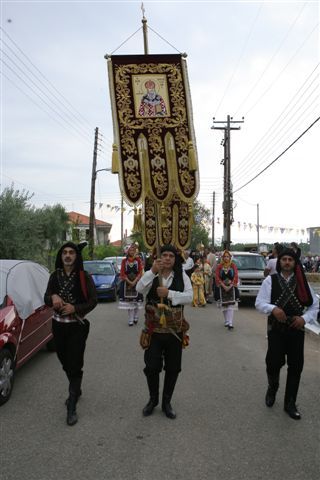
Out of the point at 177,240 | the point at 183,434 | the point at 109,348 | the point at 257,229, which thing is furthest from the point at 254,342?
the point at 257,229

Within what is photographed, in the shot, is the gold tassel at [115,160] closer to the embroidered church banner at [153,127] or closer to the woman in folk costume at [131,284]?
the embroidered church banner at [153,127]

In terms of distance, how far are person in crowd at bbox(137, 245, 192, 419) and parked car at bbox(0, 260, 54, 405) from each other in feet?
5.40

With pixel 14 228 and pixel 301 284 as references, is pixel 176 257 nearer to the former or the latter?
pixel 301 284

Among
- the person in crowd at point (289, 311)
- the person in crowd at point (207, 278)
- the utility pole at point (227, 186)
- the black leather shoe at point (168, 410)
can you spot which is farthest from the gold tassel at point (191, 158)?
the utility pole at point (227, 186)

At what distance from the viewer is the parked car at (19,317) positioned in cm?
501

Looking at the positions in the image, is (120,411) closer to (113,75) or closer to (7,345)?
(7,345)

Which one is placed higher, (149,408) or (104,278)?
(104,278)

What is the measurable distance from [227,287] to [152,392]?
18.3 ft

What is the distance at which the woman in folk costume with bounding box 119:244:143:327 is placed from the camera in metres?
10.5

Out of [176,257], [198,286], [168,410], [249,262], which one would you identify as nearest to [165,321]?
[176,257]

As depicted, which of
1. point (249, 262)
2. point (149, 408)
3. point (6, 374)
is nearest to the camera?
point (149, 408)

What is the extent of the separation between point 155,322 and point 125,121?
2.41m

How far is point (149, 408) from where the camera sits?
4613mm

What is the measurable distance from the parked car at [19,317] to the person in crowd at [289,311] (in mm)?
2904
